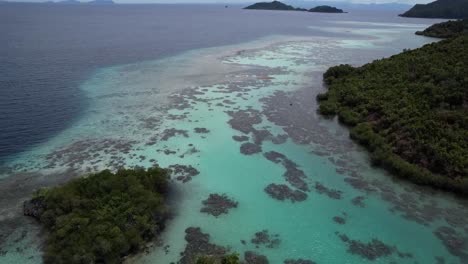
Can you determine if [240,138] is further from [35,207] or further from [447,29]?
[447,29]

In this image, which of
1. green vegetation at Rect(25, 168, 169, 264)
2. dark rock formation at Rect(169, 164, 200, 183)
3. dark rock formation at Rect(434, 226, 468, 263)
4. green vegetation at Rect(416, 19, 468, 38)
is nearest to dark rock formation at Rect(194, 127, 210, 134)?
dark rock formation at Rect(169, 164, 200, 183)

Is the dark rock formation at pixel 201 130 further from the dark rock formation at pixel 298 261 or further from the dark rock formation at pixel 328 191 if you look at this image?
the dark rock formation at pixel 298 261

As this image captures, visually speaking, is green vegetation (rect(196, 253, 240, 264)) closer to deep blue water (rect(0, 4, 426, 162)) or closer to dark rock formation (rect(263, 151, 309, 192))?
dark rock formation (rect(263, 151, 309, 192))

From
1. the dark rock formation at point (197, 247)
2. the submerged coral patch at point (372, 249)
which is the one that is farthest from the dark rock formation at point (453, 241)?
the dark rock formation at point (197, 247)

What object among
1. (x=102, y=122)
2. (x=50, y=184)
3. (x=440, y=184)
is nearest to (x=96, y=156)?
(x=50, y=184)

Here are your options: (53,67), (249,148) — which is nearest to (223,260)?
(249,148)

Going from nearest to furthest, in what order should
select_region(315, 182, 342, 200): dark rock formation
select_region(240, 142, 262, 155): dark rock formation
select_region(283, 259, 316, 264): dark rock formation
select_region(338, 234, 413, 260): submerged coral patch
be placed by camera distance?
select_region(283, 259, 316, 264): dark rock formation, select_region(338, 234, 413, 260): submerged coral patch, select_region(315, 182, 342, 200): dark rock formation, select_region(240, 142, 262, 155): dark rock formation

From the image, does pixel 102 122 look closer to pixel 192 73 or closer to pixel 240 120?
pixel 240 120
